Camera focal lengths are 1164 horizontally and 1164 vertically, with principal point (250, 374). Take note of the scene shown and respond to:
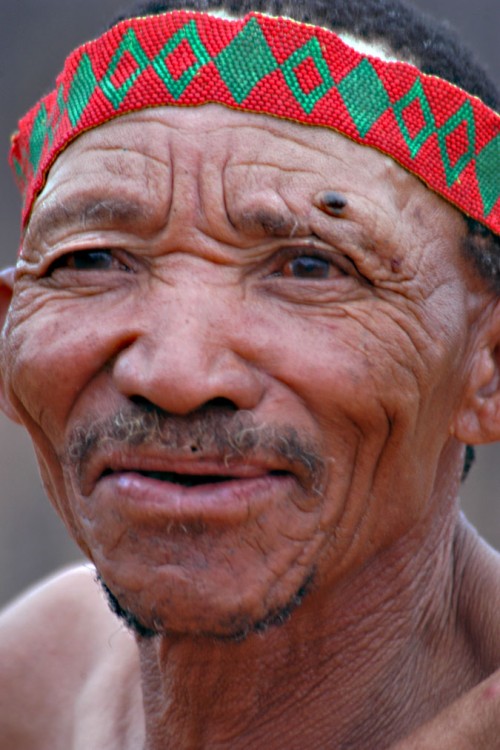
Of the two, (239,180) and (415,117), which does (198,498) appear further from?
(415,117)

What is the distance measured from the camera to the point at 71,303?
288cm

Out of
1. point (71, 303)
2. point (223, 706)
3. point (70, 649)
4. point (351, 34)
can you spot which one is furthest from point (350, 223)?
point (70, 649)

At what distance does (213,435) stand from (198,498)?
146mm

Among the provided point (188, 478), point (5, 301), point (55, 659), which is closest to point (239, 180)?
point (188, 478)

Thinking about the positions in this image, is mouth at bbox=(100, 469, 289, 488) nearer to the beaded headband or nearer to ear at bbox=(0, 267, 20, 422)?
ear at bbox=(0, 267, 20, 422)

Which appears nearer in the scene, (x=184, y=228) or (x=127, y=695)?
(x=184, y=228)

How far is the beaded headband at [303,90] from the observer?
9.17ft

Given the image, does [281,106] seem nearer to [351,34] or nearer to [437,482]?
[351,34]

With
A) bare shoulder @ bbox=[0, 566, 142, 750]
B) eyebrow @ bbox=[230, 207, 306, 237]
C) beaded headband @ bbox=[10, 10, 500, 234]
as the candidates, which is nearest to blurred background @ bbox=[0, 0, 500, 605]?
bare shoulder @ bbox=[0, 566, 142, 750]

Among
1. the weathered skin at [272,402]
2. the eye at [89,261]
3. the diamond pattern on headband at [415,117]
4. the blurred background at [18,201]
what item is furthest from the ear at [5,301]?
the blurred background at [18,201]

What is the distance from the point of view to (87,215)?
2.86 meters

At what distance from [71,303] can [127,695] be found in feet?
4.82

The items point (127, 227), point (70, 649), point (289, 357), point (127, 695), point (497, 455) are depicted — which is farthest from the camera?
point (497, 455)

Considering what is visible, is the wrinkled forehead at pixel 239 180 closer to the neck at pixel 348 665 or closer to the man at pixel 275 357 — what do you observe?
the man at pixel 275 357
